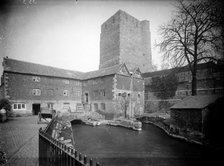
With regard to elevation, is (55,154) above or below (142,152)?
above

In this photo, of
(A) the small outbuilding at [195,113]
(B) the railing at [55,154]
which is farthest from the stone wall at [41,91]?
(A) the small outbuilding at [195,113]

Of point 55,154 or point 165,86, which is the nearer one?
point 55,154

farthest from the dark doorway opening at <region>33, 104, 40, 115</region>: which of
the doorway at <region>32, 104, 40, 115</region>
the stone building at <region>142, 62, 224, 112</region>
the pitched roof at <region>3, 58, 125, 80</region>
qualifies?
the stone building at <region>142, 62, 224, 112</region>

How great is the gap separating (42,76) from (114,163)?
25867 millimetres

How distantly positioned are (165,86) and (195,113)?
64.4 ft

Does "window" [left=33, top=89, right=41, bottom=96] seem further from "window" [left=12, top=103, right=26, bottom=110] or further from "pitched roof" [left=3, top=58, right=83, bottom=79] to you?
"pitched roof" [left=3, top=58, right=83, bottom=79]

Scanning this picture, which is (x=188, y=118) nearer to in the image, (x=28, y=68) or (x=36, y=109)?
(x=36, y=109)

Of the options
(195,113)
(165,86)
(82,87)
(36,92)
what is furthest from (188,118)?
(36,92)

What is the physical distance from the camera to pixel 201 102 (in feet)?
45.1

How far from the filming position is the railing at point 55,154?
3.49m

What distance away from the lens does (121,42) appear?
38.7 meters

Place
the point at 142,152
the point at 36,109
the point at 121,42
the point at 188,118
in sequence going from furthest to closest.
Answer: the point at 121,42 < the point at 36,109 < the point at 188,118 < the point at 142,152

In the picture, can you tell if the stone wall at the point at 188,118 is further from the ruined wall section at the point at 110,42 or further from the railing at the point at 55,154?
the ruined wall section at the point at 110,42

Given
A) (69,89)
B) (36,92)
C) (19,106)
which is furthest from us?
(69,89)
